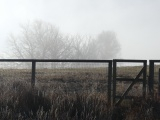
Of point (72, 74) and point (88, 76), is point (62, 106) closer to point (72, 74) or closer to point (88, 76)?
point (88, 76)

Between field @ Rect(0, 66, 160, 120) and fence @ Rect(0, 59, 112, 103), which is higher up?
fence @ Rect(0, 59, 112, 103)

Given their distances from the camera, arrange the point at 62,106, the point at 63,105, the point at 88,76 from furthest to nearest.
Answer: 1. the point at 88,76
2. the point at 63,105
3. the point at 62,106

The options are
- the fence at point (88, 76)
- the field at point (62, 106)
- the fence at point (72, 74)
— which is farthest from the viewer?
the fence at point (72, 74)

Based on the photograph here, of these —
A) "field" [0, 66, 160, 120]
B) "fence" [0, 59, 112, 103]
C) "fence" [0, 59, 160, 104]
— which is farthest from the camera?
"fence" [0, 59, 112, 103]

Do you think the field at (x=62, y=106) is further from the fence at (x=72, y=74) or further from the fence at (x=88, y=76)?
the fence at (x=72, y=74)

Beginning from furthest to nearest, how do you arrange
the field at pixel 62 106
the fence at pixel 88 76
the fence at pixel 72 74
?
the fence at pixel 72 74, the fence at pixel 88 76, the field at pixel 62 106

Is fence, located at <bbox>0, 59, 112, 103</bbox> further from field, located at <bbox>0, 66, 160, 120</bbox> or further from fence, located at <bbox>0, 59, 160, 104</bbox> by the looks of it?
field, located at <bbox>0, 66, 160, 120</bbox>

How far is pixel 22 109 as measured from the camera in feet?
24.3

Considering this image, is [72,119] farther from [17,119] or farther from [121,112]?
[121,112]

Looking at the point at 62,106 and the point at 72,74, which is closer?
the point at 62,106

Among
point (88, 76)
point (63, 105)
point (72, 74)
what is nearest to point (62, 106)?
point (63, 105)

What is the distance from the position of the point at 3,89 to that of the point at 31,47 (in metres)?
50.3

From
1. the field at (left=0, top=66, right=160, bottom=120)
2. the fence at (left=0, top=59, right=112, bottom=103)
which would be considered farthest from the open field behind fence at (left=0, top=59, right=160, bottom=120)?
the fence at (left=0, top=59, right=112, bottom=103)

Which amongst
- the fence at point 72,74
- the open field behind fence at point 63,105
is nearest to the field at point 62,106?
the open field behind fence at point 63,105
